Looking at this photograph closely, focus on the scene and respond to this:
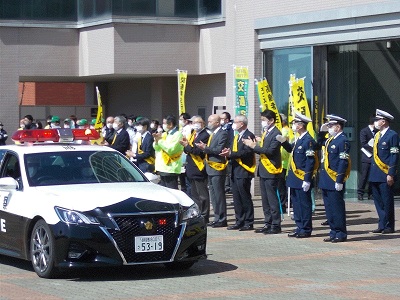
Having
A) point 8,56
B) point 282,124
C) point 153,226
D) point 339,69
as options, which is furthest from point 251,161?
point 8,56

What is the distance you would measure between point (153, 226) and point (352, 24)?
10.8m

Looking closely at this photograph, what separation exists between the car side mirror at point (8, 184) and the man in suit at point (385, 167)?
6455mm

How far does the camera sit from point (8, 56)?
28734 millimetres

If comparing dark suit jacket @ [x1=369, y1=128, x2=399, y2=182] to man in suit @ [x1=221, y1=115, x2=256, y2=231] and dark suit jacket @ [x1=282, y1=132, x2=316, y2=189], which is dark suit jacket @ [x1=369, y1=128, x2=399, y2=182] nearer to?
dark suit jacket @ [x1=282, y1=132, x2=316, y2=189]

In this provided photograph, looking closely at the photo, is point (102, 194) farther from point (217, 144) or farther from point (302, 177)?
point (217, 144)

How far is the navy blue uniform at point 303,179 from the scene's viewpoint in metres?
15.6

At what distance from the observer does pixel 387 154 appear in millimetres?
16359

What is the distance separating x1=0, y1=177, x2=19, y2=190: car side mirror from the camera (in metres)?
12.3

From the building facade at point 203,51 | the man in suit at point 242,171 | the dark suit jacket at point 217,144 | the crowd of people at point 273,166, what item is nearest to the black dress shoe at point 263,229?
the crowd of people at point 273,166

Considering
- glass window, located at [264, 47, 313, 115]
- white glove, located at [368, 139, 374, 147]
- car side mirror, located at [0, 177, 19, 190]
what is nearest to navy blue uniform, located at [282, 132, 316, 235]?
car side mirror, located at [0, 177, 19, 190]

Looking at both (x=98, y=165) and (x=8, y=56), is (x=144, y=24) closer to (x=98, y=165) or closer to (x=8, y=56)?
(x=8, y=56)

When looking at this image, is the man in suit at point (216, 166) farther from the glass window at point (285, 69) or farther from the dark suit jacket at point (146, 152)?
the glass window at point (285, 69)

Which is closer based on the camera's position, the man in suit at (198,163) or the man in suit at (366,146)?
the man in suit at (198,163)

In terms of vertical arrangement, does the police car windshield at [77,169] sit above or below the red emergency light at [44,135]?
below
